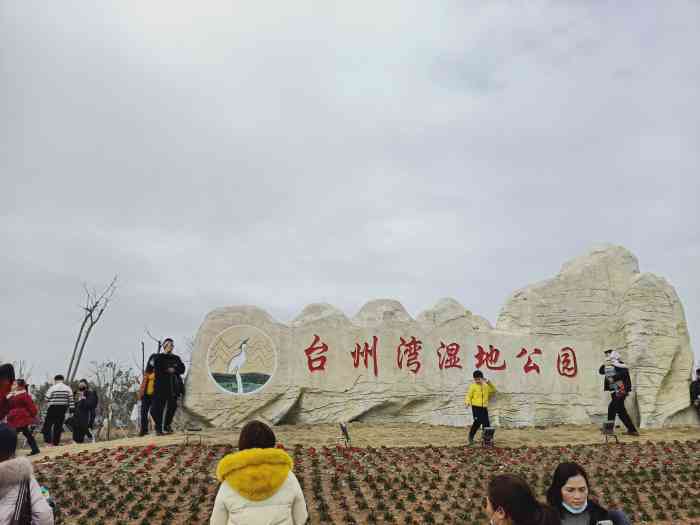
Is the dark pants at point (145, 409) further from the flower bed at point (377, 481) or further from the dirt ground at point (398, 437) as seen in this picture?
the flower bed at point (377, 481)

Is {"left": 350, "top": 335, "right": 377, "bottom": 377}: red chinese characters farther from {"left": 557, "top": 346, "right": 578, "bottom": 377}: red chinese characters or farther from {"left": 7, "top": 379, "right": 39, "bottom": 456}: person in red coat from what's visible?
{"left": 7, "top": 379, "right": 39, "bottom": 456}: person in red coat

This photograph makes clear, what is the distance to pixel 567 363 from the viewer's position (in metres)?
12.2

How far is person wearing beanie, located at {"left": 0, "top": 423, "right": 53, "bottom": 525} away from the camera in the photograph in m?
2.74

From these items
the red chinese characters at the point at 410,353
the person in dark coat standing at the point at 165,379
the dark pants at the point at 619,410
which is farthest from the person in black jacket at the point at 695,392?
the person in dark coat standing at the point at 165,379

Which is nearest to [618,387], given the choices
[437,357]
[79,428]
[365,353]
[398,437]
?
[437,357]

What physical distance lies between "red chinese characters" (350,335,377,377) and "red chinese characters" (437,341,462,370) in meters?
1.22

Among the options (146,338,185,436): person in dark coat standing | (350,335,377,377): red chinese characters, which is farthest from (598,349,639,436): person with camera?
(146,338,185,436): person in dark coat standing

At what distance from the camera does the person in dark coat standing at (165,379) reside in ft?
31.9

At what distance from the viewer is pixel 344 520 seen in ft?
20.3

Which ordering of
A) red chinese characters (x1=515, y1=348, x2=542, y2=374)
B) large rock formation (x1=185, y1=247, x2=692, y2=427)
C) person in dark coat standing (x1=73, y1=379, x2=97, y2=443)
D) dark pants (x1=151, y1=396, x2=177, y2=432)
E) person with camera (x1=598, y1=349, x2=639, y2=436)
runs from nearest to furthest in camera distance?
dark pants (x1=151, y1=396, x2=177, y2=432), person with camera (x1=598, y1=349, x2=639, y2=436), person in dark coat standing (x1=73, y1=379, x2=97, y2=443), large rock formation (x1=185, y1=247, x2=692, y2=427), red chinese characters (x1=515, y1=348, x2=542, y2=374)

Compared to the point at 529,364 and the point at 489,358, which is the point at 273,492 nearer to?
the point at 489,358

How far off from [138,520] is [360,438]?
4298 mm

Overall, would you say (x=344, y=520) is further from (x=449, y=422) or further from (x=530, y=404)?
(x=530, y=404)

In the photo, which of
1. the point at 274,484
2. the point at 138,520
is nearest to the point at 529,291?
the point at 138,520
